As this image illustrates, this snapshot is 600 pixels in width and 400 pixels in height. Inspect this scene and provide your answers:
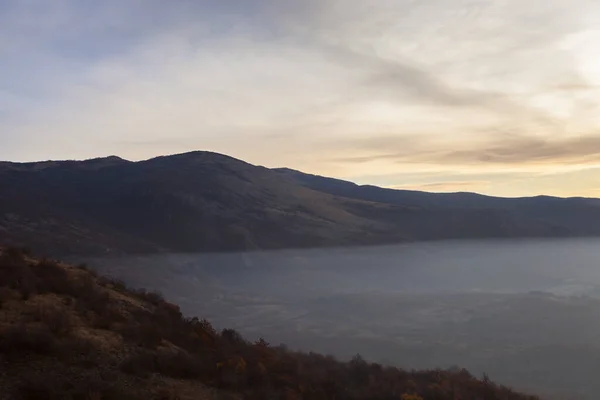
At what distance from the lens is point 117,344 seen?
13617 millimetres

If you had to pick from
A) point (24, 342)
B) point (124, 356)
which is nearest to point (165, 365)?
point (124, 356)

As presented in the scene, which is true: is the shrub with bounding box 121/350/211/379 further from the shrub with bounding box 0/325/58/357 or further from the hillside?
the shrub with bounding box 0/325/58/357

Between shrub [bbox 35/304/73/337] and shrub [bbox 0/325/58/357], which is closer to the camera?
shrub [bbox 0/325/58/357]

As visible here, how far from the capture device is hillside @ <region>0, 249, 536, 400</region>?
11266 mm

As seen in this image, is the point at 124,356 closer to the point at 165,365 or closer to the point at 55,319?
the point at 165,365

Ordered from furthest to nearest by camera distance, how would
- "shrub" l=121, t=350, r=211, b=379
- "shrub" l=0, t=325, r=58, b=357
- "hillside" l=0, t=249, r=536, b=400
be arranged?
"shrub" l=121, t=350, r=211, b=379
"shrub" l=0, t=325, r=58, b=357
"hillside" l=0, t=249, r=536, b=400

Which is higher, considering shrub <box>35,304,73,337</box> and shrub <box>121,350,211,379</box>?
shrub <box>35,304,73,337</box>

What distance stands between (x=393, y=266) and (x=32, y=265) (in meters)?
149

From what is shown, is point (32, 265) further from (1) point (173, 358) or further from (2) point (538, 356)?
(2) point (538, 356)

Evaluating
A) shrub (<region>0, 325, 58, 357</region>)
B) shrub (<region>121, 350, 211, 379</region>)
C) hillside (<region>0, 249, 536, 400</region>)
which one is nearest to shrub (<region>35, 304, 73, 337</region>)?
hillside (<region>0, 249, 536, 400</region>)

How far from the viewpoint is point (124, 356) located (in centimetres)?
1304

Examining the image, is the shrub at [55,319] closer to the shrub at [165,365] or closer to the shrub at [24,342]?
the shrub at [24,342]

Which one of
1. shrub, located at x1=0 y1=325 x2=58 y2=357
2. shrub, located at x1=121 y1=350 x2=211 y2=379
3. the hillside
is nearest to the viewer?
the hillside

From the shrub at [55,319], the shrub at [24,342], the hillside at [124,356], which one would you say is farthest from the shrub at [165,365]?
the shrub at [55,319]
